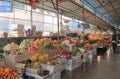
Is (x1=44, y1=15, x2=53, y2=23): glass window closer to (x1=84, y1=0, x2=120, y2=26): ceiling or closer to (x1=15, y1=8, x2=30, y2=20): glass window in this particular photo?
(x1=15, y1=8, x2=30, y2=20): glass window

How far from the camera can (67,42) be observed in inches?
298

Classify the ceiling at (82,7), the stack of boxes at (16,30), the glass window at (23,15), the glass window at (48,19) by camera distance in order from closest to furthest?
1. the stack of boxes at (16,30)
2. the ceiling at (82,7)
3. the glass window at (23,15)
4. the glass window at (48,19)

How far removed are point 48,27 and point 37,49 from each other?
10201mm

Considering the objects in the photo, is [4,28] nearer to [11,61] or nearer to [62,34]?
[62,34]

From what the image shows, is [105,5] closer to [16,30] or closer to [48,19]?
[48,19]

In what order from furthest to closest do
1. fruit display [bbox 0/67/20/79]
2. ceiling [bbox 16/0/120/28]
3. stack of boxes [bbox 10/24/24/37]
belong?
ceiling [bbox 16/0/120/28] < stack of boxes [bbox 10/24/24/37] < fruit display [bbox 0/67/20/79]

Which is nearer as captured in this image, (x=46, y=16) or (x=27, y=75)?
(x=27, y=75)

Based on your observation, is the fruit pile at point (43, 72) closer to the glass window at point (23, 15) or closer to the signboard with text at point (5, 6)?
the signboard with text at point (5, 6)

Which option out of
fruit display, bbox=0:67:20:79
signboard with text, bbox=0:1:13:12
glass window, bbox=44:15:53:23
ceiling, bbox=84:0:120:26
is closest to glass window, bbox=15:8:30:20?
glass window, bbox=44:15:53:23

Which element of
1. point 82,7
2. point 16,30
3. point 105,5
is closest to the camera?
point 16,30

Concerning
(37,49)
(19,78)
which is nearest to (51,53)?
(37,49)

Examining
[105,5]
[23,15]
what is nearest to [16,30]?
[23,15]

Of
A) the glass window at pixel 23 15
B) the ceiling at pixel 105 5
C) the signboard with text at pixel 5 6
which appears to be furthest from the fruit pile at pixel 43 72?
the glass window at pixel 23 15

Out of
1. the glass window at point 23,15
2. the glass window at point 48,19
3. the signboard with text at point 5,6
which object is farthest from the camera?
the glass window at point 48,19
